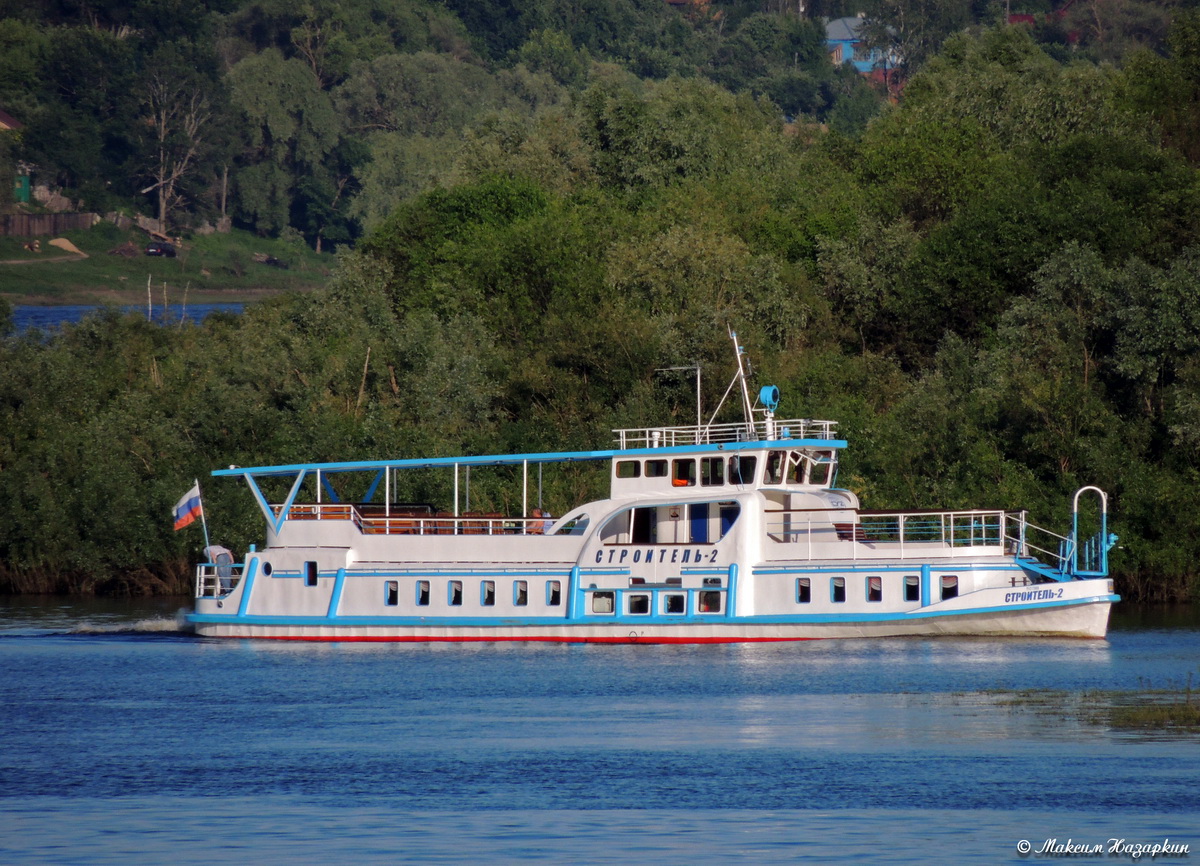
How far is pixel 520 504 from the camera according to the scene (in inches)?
2731

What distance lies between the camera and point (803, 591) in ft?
173

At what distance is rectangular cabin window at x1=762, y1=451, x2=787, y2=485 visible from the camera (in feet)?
176

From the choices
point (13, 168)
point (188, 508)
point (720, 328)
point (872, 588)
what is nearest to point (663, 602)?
point (872, 588)

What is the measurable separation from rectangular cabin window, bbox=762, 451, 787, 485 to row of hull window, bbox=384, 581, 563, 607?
6.76m

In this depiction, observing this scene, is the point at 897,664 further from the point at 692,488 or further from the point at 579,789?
the point at 579,789

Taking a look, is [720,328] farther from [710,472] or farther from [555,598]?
[555,598]

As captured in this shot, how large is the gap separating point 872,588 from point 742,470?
5.01 meters

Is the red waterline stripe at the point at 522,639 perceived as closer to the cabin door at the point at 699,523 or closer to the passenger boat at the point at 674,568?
the passenger boat at the point at 674,568

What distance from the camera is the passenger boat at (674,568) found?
170ft

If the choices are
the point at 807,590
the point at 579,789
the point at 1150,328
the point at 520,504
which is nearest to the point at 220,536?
the point at 520,504

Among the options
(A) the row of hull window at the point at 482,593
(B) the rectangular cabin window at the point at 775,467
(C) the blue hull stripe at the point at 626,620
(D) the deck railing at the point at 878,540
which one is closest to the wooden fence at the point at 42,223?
(C) the blue hull stripe at the point at 626,620

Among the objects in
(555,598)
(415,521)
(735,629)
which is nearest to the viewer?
(735,629)

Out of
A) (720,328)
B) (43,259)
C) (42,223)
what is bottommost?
(720,328)

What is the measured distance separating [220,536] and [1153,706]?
4034 cm
